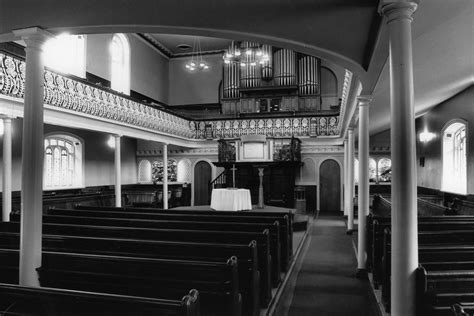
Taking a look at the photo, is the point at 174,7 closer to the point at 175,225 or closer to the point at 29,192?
the point at 29,192

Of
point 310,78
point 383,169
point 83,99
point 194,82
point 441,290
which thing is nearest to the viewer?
point 441,290

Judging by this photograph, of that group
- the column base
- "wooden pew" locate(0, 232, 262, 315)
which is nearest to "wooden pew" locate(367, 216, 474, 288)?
the column base

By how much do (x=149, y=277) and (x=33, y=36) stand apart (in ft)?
9.80

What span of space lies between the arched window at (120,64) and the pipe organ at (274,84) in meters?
5.19

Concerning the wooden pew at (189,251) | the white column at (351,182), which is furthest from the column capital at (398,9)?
the white column at (351,182)

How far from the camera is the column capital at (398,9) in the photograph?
108 inches

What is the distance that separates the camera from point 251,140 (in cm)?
1420

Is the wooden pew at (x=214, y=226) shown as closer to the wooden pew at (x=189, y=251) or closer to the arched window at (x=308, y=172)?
the wooden pew at (x=189, y=251)

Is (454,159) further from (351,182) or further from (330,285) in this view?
(330,285)

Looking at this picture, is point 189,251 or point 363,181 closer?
point 189,251

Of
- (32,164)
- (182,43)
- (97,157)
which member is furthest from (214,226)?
(182,43)

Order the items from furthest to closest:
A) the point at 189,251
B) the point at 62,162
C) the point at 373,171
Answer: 1. the point at 373,171
2. the point at 62,162
3. the point at 189,251

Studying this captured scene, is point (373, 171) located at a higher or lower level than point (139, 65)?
lower

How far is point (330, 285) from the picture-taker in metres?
5.60
